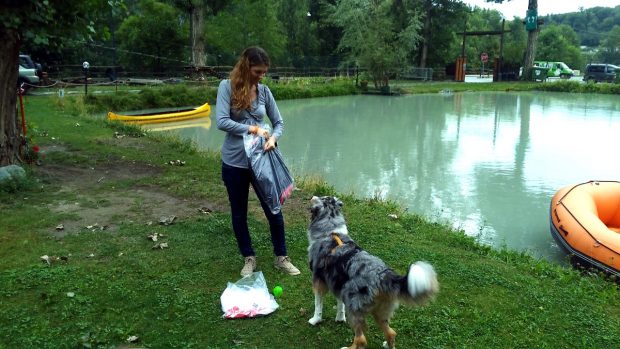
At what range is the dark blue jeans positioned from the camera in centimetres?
372

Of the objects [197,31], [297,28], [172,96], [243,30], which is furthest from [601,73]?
[172,96]

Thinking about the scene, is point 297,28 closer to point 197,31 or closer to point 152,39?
point 152,39

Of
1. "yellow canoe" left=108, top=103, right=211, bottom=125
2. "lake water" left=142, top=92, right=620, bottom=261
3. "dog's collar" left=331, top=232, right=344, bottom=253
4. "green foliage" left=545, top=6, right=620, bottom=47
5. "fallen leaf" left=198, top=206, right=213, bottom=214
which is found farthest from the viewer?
"green foliage" left=545, top=6, right=620, bottom=47

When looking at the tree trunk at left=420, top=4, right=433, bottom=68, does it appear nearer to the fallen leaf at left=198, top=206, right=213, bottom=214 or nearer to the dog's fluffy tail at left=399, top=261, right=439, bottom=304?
the fallen leaf at left=198, top=206, right=213, bottom=214

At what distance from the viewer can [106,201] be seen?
6.00m

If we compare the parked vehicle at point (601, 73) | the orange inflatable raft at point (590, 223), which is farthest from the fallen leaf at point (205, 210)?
the parked vehicle at point (601, 73)

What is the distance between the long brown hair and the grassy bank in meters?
1.46

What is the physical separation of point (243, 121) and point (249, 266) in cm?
121

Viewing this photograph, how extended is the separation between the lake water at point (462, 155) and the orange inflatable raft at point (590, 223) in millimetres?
590

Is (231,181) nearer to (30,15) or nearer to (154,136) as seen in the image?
(30,15)

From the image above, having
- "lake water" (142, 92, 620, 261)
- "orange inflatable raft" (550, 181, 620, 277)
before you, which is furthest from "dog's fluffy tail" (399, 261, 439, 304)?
"lake water" (142, 92, 620, 261)

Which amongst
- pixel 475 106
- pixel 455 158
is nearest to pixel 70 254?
pixel 455 158

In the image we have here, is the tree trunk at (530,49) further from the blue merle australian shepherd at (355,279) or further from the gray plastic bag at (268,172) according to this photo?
the blue merle australian shepherd at (355,279)

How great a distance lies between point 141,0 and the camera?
29609mm
